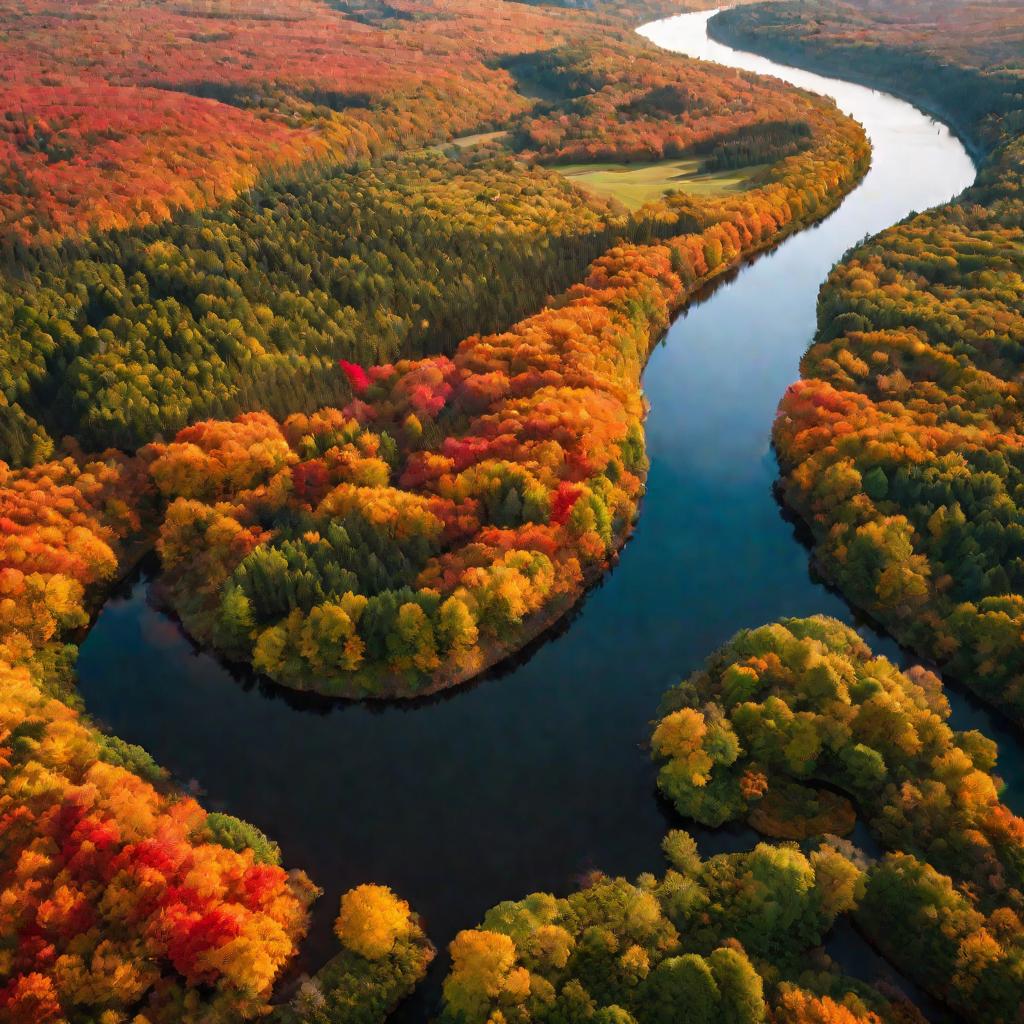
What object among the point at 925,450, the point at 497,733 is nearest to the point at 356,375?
the point at 497,733

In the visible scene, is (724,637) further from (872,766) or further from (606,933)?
(606,933)

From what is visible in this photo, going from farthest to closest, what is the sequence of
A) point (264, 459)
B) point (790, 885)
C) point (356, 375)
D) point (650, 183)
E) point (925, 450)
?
point (650, 183), point (356, 375), point (264, 459), point (925, 450), point (790, 885)

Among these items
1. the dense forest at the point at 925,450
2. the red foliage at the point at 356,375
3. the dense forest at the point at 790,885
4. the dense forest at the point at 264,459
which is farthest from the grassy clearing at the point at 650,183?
the dense forest at the point at 790,885

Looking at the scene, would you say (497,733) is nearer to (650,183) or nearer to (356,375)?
(356,375)

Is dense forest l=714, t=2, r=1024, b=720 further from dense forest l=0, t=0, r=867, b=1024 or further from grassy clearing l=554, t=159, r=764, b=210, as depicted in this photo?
grassy clearing l=554, t=159, r=764, b=210

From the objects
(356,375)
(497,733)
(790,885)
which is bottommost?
(497,733)
